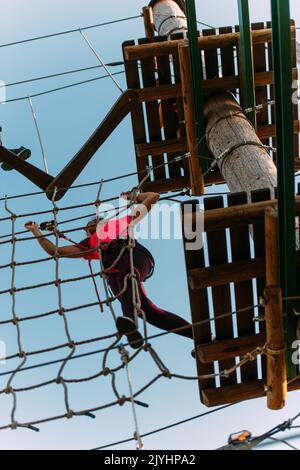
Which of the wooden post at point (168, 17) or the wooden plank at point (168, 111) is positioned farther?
the wooden post at point (168, 17)

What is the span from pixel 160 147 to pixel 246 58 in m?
0.93

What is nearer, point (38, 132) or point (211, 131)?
point (211, 131)

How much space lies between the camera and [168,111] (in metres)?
4.79

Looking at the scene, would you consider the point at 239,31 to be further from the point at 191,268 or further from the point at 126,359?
the point at 126,359

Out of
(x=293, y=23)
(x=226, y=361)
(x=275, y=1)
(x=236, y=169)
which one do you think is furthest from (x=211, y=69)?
(x=226, y=361)

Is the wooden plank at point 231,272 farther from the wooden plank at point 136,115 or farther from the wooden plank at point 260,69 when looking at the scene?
the wooden plank at point 260,69

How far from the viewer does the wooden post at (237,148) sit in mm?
3421

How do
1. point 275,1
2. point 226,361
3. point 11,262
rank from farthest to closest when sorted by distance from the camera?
point 11,262, point 226,361, point 275,1

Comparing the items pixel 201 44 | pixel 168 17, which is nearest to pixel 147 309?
pixel 201 44

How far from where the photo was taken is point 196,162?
456 cm

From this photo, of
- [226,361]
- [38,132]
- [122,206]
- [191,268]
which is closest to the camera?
[191,268]

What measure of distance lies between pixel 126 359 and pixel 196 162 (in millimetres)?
2068

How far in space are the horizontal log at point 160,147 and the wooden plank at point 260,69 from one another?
566 millimetres

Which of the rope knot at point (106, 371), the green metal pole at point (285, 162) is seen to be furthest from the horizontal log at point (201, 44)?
the rope knot at point (106, 371)
